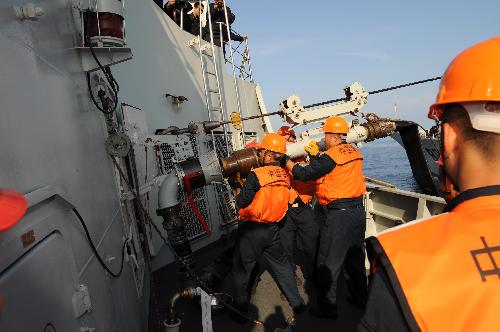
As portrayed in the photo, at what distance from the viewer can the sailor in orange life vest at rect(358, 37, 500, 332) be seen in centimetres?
83

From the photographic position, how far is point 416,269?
0.88 m

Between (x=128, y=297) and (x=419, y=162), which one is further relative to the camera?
(x=419, y=162)

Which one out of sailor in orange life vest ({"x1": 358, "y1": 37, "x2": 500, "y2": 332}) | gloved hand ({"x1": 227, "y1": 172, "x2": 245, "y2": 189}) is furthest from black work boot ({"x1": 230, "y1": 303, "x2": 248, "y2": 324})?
sailor in orange life vest ({"x1": 358, "y1": 37, "x2": 500, "y2": 332})

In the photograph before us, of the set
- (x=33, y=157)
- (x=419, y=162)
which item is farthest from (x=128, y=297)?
(x=419, y=162)

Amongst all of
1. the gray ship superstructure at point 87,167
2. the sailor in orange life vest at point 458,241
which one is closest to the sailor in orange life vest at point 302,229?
the gray ship superstructure at point 87,167

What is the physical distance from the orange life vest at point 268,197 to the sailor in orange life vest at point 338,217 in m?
0.39

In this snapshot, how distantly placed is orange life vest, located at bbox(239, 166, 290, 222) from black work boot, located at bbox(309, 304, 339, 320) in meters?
1.13

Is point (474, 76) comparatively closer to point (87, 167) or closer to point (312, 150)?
point (87, 167)

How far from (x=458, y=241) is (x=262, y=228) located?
3.09m

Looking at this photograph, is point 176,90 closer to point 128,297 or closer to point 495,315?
point 128,297

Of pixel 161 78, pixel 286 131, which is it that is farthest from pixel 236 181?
pixel 161 78

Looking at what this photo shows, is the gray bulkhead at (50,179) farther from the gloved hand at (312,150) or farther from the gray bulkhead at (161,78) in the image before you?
the gloved hand at (312,150)

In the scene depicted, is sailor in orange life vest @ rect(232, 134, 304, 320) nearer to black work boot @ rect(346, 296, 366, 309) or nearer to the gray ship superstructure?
the gray ship superstructure

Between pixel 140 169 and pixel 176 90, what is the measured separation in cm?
289
